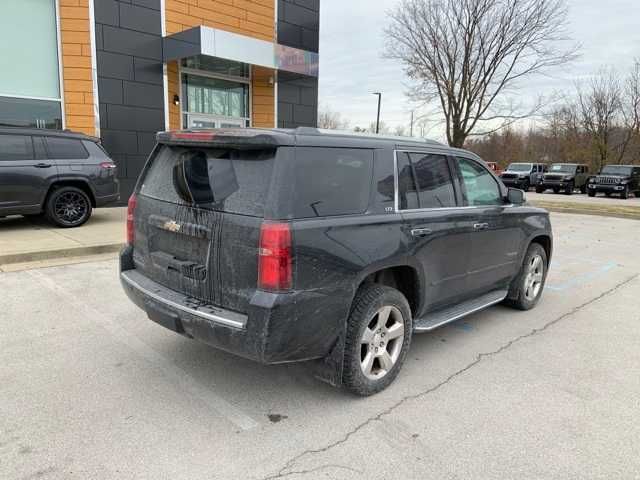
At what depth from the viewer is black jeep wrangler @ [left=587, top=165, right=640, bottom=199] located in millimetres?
26250

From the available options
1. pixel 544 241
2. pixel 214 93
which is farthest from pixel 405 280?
pixel 214 93

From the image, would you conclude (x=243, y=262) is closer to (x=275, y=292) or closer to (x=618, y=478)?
(x=275, y=292)

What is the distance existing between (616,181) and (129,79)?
24.9 metres

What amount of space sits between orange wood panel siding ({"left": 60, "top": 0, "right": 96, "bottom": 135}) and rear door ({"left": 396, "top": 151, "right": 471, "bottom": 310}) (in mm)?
10318

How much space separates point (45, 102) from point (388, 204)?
36.0 feet

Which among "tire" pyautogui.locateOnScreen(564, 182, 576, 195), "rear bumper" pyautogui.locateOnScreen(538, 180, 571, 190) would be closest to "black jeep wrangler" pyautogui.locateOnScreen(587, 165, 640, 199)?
"tire" pyautogui.locateOnScreen(564, 182, 576, 195)

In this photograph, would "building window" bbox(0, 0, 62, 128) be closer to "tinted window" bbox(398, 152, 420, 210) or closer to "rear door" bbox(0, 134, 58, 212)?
"rear door" bbox(0, 134, 58, 212)

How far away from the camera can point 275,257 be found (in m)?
2.81

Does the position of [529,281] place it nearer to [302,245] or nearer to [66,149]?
[302,245]

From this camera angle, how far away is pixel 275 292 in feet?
9.29

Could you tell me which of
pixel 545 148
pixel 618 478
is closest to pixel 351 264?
pixel 618 478

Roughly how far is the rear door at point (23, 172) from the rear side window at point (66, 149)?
18 centimetres

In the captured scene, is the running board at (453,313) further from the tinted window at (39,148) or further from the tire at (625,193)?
the tire at (625,193)

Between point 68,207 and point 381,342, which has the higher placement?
point 68,207
